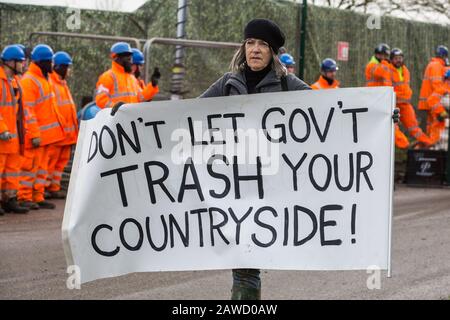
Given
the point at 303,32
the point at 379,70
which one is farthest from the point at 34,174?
the point at 379,70

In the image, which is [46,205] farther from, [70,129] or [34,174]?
[70,129]

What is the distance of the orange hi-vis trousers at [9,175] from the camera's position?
1163 cm

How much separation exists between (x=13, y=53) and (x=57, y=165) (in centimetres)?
214

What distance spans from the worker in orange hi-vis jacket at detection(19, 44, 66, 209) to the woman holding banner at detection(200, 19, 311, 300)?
6.64 meters

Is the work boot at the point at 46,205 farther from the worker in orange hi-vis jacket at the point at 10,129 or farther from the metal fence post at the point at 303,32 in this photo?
the metal fence post at the point at 303,32

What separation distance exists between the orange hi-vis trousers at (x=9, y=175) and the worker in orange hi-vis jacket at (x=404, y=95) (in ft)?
28.0

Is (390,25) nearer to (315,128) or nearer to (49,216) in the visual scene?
(49,216)

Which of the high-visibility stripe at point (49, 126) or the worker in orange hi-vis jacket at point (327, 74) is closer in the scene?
the high-visibility stripe at point (49, 126)

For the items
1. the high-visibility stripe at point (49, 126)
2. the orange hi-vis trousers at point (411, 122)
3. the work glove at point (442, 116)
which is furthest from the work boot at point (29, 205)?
the work glove at point (442, 116)

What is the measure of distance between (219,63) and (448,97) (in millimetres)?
4786

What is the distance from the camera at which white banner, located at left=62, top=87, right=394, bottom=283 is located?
18.2 feet

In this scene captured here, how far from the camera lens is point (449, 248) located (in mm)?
9500

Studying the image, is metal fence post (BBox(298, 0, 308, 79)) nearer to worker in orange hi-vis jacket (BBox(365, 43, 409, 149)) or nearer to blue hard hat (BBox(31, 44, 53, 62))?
worker in orange hi-vis jacket (BBox(365, 43, 409, 149))
